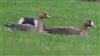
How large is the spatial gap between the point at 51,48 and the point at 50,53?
1.70 ft

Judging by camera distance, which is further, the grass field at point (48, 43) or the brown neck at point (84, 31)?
the brown neck at point (84, 31)

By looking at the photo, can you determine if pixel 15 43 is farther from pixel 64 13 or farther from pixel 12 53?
pixel 64 13

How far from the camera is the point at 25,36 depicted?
1335 cm

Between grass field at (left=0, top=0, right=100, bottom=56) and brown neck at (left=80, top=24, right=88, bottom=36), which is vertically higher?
brown neck at (left=80, top=24, right=88, bottom=36)

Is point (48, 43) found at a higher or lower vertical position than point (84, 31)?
lower

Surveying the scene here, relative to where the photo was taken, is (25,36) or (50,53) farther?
(25,36)

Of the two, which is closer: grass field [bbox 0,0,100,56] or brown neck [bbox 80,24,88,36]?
grass field [bbox 0,0,100,56]

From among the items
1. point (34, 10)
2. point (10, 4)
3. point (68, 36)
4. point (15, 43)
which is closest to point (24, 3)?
point (10, 4)

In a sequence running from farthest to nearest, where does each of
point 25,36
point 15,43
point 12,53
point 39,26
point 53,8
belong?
point 53,8 < point 39,26 < point 25,36 < point 15,43 < point 12,53

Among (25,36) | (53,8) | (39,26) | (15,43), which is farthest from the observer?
(53,8)

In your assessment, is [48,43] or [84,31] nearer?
[48,43]

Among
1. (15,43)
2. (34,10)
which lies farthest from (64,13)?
(15,43)

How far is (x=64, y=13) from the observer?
863 inches

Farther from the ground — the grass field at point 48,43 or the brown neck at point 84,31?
the brown neck at point 84,31
